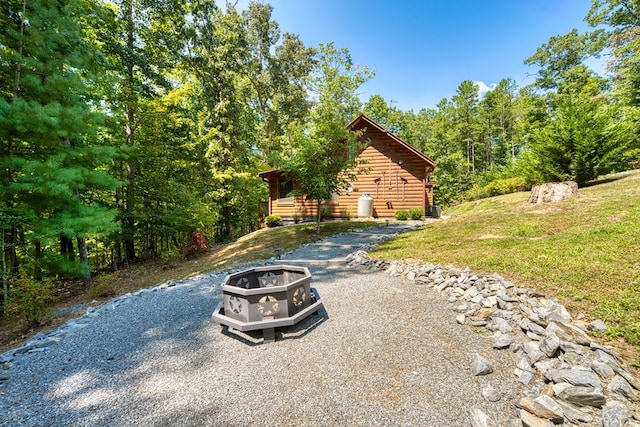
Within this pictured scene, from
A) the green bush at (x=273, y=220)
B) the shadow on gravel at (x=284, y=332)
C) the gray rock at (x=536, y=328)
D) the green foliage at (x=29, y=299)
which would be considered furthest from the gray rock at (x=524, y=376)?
the green bush at (x=273, y=220)

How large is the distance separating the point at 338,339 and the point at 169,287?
4.67 meters

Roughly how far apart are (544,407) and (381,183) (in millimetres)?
13850

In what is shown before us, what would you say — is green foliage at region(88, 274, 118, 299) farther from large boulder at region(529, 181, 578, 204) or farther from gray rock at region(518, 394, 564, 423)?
large boulder at region(529, 181, 578, 204)

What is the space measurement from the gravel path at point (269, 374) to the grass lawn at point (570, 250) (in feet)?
4.71

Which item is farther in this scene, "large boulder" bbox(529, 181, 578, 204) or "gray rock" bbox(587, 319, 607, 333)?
"large boulder" bbox(529, 181, 578, 204)

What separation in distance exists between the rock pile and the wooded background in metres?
7.31

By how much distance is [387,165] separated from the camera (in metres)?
15.0

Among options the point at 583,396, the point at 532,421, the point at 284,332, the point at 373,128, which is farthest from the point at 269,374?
the point at 373,128

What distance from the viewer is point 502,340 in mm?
2814

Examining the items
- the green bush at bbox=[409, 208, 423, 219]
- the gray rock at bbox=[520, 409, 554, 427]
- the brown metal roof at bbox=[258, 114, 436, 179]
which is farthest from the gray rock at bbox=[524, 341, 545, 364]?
the brown metal roof at bbox=[258, 114, 436, 179]

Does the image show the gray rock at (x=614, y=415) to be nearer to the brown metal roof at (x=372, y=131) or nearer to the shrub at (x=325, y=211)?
the brown metal roof at (x=372, y=131)

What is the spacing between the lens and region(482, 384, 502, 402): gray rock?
210 centimetres

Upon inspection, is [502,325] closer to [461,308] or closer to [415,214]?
[461,308]

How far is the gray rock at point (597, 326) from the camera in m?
2.67
